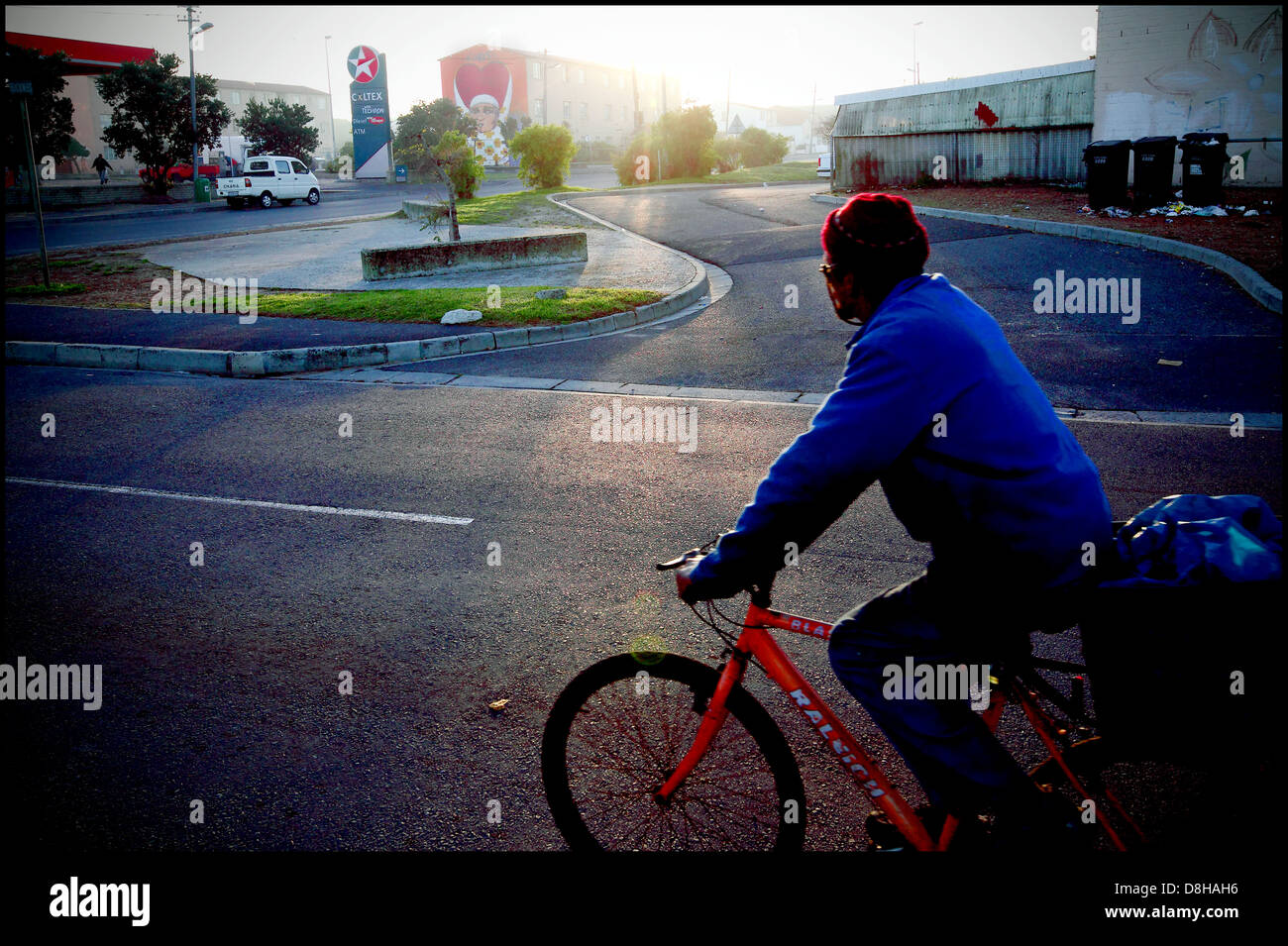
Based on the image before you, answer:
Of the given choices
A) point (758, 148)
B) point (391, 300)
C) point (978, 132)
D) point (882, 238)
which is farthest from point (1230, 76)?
point (758, 148)

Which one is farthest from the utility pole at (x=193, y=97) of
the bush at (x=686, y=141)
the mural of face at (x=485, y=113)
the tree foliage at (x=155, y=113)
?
the mural of face at (x=485, y=113)

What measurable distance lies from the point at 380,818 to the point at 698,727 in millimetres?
1196

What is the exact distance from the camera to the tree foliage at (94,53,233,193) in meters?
40.7

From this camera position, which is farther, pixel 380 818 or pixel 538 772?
pixel 538 772

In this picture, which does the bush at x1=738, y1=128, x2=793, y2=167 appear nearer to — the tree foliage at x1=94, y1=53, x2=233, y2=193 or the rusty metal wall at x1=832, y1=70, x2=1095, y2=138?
the rusty metal wall at x1=832, y1=70, x2=1095, y2=138

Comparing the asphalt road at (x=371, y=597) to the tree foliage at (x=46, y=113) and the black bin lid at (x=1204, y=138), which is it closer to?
the black bin lid at (x=1204, y=138)

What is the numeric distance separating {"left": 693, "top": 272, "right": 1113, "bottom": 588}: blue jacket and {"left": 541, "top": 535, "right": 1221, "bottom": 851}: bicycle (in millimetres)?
318

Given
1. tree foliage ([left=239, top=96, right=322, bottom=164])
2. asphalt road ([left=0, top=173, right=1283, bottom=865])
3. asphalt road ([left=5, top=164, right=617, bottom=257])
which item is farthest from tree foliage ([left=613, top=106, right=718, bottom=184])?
asphalt road ([left=0, top=173, right=1283, bottom=865])

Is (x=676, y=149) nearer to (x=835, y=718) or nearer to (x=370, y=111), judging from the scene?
(x=370, y=111)

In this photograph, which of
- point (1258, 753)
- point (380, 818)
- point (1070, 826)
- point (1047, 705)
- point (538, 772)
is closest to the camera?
point (1258, 753)

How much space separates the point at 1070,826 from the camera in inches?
88.8

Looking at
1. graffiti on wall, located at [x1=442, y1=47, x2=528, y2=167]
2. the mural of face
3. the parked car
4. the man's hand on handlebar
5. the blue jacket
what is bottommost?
the man's hand on handlebar
